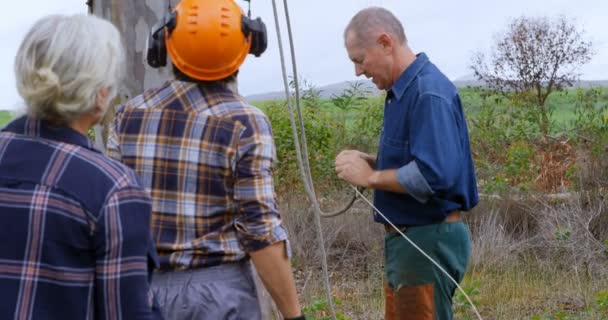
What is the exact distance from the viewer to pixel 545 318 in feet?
21.2

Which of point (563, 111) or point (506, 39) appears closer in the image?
point (563, 111)

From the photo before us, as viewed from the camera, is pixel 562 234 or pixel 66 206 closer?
pixel 66 206

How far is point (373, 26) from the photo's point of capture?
14.0 feet

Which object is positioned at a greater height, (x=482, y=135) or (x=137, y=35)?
(x=137, y=35)

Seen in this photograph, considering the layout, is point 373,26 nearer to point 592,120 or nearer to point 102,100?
point 102,100

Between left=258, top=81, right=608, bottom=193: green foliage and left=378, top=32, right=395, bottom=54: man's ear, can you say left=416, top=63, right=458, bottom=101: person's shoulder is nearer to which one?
left=378, top=32, right=395, bottom=54: man's ear

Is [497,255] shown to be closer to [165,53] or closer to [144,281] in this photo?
[165,53]

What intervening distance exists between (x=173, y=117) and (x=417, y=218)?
1.45 metres

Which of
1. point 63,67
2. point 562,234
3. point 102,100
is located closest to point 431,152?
point 102,100

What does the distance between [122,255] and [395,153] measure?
1.98 m

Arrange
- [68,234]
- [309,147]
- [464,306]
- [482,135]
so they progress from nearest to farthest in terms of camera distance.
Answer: [68,234] → [464,306] → [309,147] → [482,135]

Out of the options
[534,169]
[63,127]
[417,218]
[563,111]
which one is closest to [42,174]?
[63,127]

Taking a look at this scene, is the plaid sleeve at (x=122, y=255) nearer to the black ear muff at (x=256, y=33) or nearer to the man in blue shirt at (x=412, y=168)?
the black ear muff at (x=256, y=33)

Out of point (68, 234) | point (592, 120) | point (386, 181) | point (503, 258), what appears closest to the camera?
point (68, 234)
